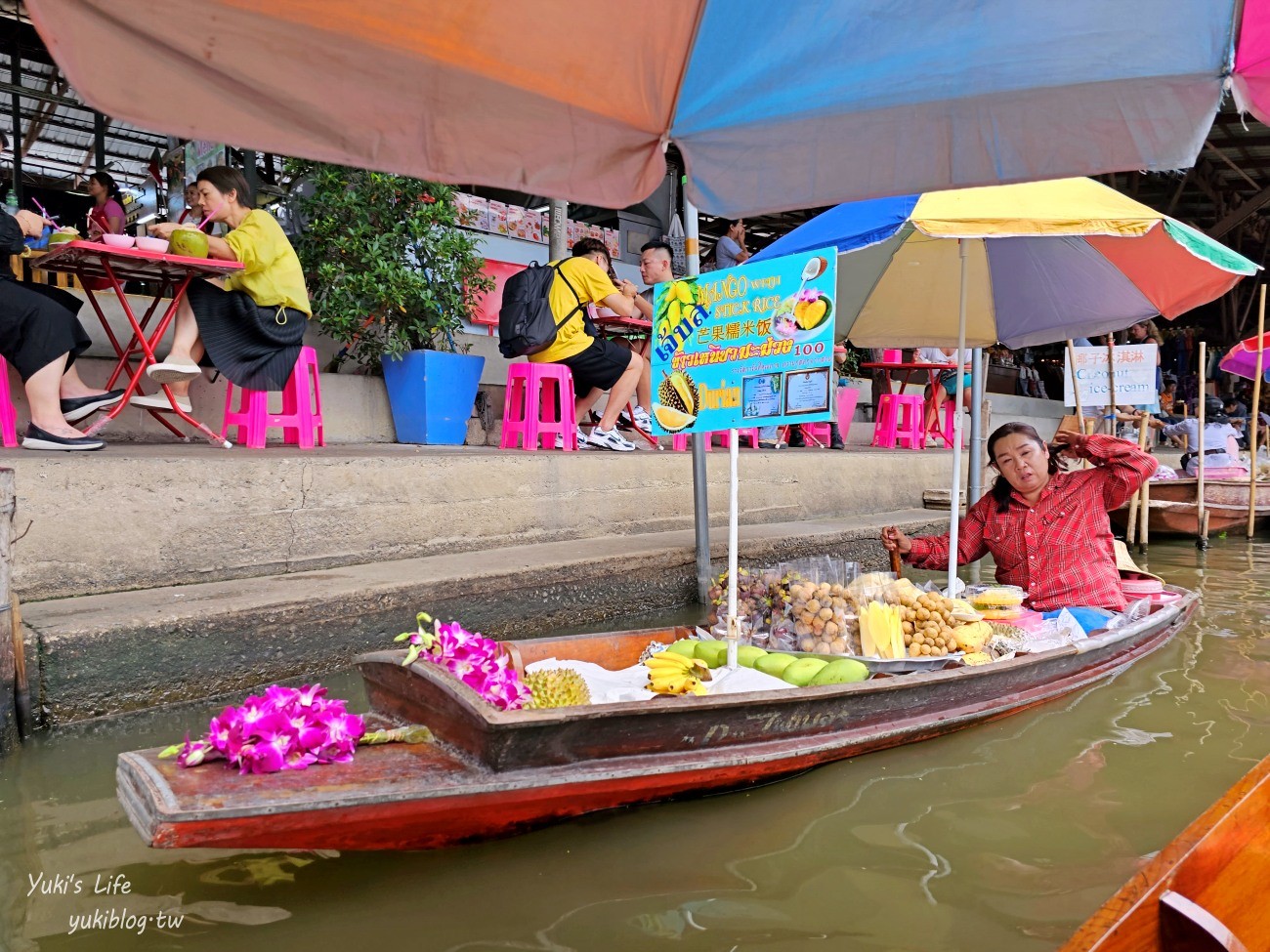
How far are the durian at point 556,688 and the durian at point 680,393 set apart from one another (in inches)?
42.7

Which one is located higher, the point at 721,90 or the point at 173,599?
the point at 721,90

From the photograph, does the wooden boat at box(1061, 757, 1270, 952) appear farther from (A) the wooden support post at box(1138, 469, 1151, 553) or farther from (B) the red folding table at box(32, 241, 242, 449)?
(A) the wooden support post at box(1138, 469, 1151, 553)

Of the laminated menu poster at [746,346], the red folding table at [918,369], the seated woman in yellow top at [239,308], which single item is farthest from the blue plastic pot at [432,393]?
the red folding table at [918,369]

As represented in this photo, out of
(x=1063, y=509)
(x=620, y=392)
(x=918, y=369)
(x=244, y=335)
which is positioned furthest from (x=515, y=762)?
(x=918, y=369)

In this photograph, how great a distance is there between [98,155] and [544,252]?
5.54m

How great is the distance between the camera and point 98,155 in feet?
34.9

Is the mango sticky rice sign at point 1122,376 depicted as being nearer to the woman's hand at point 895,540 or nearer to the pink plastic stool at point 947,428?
the pink plastic stool at point 947,428

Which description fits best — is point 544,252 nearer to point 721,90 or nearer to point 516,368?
point 516,368

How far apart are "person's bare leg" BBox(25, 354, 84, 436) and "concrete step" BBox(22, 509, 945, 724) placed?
1.02 metres

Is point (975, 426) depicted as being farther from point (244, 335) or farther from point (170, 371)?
point (170, 371)

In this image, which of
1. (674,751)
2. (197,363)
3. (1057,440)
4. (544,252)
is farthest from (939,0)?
(544,252)

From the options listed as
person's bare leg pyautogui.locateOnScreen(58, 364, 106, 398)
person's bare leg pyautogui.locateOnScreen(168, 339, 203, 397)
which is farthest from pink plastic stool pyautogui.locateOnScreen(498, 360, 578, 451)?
person's bare leg pyautogui.locateOnScreen(58, 364, 106, 398)

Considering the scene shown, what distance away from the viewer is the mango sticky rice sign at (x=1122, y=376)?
8.70m

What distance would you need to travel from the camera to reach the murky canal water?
2156mm
